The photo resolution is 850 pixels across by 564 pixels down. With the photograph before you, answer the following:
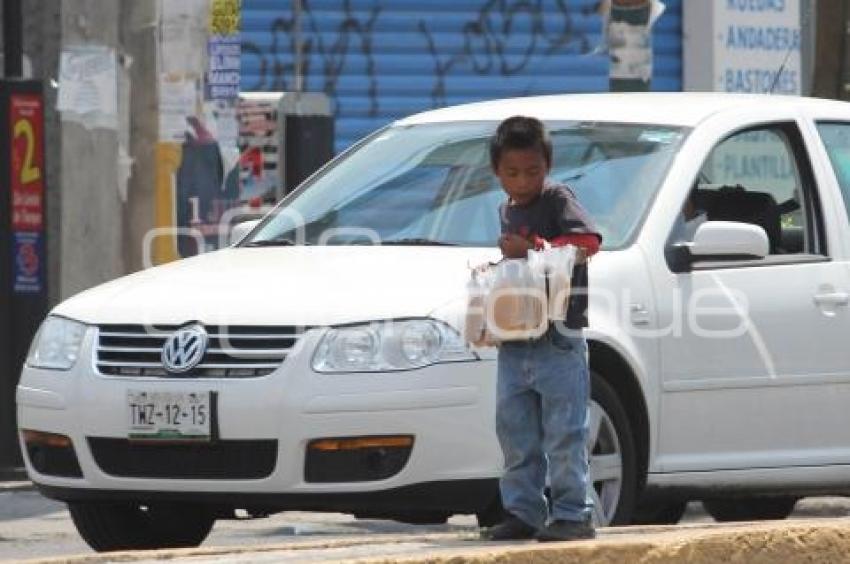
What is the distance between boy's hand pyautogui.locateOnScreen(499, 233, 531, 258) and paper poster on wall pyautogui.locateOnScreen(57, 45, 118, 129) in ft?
19.0

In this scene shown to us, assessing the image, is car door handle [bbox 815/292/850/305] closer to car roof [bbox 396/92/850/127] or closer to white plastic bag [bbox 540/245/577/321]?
car roof [bbox 396/92/850/127]

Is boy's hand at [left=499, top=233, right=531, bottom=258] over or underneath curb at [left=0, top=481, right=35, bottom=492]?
over

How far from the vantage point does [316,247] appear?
8.99m

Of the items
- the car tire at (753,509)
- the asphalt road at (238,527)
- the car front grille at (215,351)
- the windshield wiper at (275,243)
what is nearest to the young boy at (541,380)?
the car front grille at (215,351)

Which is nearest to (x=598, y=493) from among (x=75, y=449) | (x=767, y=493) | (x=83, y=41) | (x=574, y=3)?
(x=767, y=493)

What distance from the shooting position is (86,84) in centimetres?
1272

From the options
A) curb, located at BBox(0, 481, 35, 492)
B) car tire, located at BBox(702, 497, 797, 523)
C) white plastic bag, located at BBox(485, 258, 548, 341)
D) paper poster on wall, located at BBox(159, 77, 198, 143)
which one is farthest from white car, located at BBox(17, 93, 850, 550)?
paper poster on wall, located at BBox(159, 77, 198, 143)

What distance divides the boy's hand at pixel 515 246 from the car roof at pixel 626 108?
6.77ft

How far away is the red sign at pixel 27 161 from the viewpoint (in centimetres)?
1220

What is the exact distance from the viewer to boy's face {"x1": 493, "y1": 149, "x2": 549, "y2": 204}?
7141 mm

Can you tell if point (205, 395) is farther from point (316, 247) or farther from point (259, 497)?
point (316, 247)

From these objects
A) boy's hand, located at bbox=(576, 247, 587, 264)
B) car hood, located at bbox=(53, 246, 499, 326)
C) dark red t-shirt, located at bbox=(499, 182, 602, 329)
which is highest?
dark red t-shirt, located at bbox=(499, 182, 602, 329)

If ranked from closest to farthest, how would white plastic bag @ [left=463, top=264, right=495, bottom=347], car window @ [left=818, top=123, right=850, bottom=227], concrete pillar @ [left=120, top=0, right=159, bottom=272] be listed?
1. white plastic bag @ [left=463, top=264, right=495, bottom=347]
2. car window @ [left=818, top=123, right=850, bottom=227]
3. concrete pillar @ [left=120, top=0, right=159, bottom=272]

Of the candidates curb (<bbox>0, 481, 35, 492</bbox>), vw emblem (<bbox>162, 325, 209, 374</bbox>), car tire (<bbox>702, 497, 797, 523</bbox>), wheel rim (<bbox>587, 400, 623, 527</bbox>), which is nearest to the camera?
vw emblem (<bbox>162, 325, 209, 374</bbox>)
